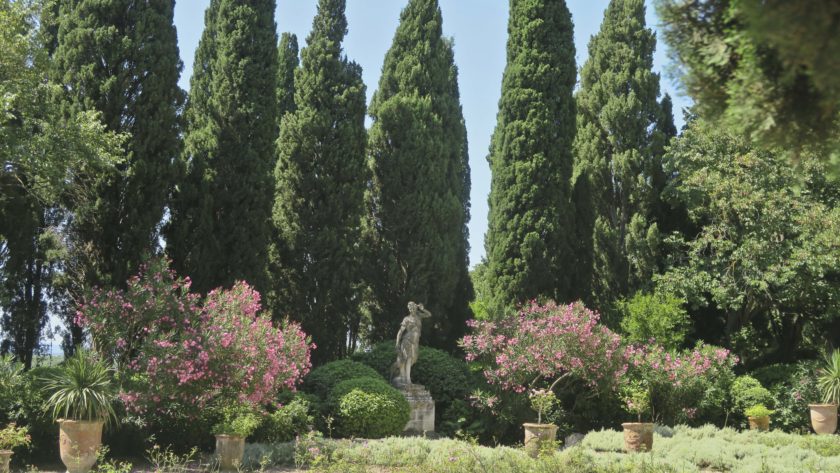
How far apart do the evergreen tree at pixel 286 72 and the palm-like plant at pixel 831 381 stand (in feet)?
48.7

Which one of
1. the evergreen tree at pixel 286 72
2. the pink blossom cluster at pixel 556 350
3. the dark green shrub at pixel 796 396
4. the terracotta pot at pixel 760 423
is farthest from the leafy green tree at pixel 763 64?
the evergreen tree at pixel 286 72

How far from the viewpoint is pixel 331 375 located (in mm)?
14609

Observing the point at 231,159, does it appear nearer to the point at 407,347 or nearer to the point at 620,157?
the point at 407,347

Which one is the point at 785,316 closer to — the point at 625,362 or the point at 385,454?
the point at 625,362

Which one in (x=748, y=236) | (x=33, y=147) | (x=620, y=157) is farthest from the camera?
(x=620, y=157)

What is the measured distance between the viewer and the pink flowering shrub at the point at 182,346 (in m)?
10.5

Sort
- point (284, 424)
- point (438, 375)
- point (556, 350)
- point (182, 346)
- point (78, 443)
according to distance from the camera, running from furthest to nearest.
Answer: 1. point (438, 375)
2. point (556, 350)
3. point (284, 424)
4. point (182, 346)
5. point (78, 443)

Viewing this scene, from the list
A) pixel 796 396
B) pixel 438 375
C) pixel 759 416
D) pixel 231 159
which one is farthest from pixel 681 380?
pixel 231 159

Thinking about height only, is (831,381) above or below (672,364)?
below

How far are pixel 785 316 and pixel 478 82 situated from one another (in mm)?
10327

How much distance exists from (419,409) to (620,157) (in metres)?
8.46

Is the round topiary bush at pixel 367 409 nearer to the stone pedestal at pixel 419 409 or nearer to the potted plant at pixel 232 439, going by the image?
the stone pedestal at pixel 419 409

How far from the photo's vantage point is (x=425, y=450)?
10.6m

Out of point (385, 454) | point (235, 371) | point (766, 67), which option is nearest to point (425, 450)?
point (385, 454)
